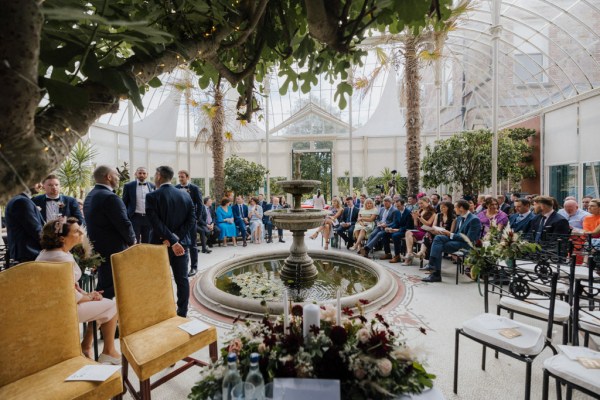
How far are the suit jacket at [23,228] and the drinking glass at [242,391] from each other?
340 centimetres

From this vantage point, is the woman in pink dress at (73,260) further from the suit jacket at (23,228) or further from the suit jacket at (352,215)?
the suit jacket at (352,215)

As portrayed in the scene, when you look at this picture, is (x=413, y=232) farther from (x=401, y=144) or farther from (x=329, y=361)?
(x=401, y=144)

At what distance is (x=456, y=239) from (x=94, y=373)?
17.9ft

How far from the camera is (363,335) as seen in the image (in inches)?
58.5

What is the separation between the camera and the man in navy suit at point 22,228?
334cm

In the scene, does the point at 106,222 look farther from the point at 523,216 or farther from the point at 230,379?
the point at 523,216

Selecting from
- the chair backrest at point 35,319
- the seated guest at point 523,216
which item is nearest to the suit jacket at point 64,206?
the chair backrest at point 35,319

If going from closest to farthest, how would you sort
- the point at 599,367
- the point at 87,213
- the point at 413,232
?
1. the point at 599,367
2. the point at 87,213
3. the point at 413,232

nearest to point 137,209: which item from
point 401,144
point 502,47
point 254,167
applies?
point 254,167

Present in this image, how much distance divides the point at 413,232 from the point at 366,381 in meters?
5.53

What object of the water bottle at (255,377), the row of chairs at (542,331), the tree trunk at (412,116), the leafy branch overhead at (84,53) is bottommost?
the row of chairs at (542,331)

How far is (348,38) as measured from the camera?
1.32 metres

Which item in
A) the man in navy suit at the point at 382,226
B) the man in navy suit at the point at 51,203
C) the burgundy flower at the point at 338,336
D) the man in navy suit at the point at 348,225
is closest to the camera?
the burgundy flower at the point at 338,336

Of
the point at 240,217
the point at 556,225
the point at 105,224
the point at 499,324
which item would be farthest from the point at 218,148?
the point at 499,324
